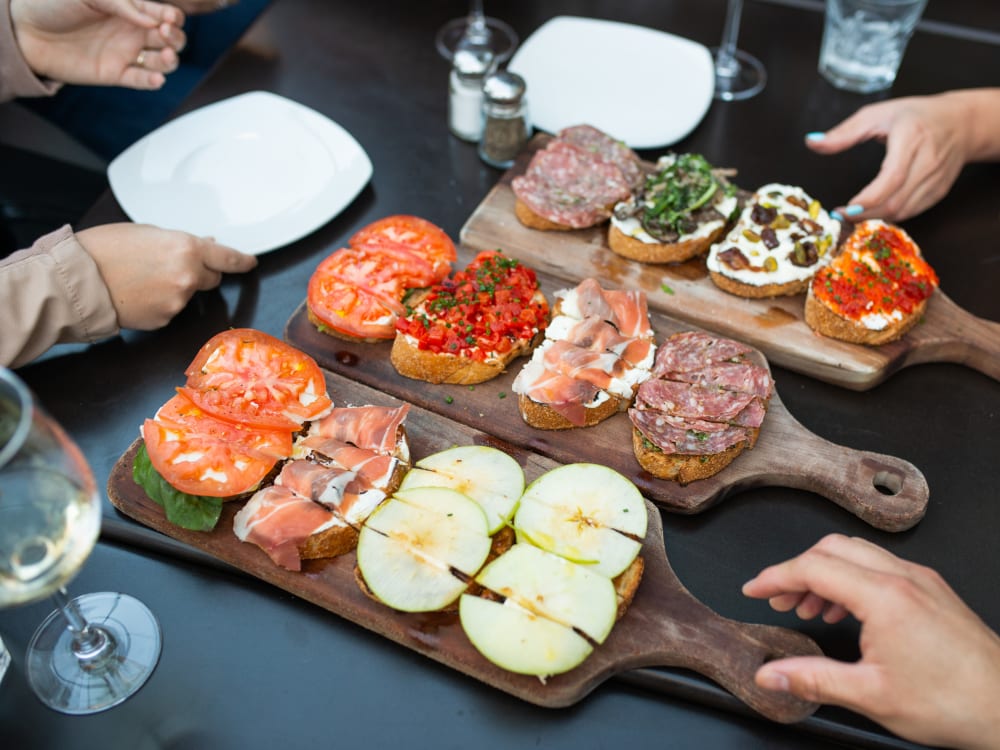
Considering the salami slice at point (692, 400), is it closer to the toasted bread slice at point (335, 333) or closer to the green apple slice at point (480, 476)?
the green apple slice at point (480, 476)

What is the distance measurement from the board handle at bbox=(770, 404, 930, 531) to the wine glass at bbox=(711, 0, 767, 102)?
5.33 feet

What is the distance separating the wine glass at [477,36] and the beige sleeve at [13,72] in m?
1.49

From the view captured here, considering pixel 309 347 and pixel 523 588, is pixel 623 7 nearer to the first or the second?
pixel 309 347

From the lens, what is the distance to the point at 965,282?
2.68 m

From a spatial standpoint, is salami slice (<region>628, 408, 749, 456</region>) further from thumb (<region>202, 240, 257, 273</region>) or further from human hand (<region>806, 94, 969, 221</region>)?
thumb (<region>202, 240, 257, 273</region>)


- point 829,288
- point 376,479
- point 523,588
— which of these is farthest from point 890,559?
point 376,479

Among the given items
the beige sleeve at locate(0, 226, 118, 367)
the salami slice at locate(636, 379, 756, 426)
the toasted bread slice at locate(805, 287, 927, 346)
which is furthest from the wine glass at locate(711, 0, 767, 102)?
the beige sleeve at locate(0, 226, 118, 367)

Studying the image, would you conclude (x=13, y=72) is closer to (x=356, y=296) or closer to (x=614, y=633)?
(x=356, y=296)

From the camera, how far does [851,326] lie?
238 cm

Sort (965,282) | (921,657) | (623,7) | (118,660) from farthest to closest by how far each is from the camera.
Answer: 1. (623,7)
2. (965,282)
3. (118,660)
4. (921,657)

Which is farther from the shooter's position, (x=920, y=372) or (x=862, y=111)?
(x=862, y=111)


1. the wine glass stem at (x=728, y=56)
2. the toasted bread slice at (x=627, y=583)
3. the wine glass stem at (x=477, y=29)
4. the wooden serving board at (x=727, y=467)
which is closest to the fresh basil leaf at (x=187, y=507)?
the wooden serving board at (x=727, y=467)

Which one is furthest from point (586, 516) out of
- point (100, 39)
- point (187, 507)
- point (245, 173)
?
point (100, 39)

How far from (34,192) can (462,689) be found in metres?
2.42
